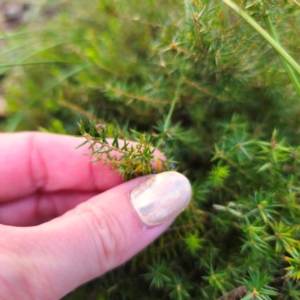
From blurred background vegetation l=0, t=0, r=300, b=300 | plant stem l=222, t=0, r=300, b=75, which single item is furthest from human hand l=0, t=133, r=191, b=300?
plant stem l=222, t=0, r=300, b=75

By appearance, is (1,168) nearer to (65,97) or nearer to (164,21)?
(65,97)

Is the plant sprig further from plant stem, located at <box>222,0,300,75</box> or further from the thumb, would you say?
plant stem, located at <box>222,0,300,75</box>

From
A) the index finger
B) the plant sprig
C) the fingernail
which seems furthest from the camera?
the index finger

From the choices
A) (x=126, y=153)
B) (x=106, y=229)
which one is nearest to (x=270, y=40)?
(x=126, y=153)

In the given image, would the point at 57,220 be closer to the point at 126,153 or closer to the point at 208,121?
the point at 126,153

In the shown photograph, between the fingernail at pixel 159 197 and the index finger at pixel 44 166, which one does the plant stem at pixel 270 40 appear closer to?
the fingernail at pixel 159 197
